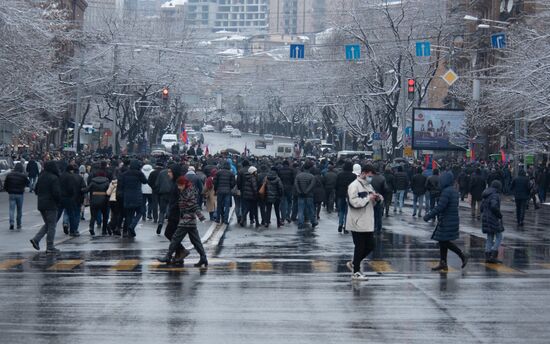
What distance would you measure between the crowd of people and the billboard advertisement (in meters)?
17.8

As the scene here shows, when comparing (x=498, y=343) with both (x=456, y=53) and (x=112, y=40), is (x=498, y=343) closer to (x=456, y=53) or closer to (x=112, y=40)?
(x=456, y=53)

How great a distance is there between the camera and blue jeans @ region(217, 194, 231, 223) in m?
30.4

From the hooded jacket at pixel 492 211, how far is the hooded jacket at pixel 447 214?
1.80 meters

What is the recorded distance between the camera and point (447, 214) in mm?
18328

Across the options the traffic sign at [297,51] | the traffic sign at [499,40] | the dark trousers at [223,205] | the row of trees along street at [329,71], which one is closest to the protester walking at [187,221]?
the dark trousers at [223,205]

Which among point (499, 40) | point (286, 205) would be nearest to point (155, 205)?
point (286, 205)

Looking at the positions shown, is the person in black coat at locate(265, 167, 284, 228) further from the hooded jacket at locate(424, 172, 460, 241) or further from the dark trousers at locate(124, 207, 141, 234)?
the hooded jacket at locate(424, 172, 460, 241)

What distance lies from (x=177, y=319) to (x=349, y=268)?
5.95 meters

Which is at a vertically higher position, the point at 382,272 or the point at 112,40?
the point at 112,40

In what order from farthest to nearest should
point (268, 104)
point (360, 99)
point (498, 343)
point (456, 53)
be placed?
1. point (268, 104)
2. point (360, 99)
3. point (456, 53)
4. point (498, 343)

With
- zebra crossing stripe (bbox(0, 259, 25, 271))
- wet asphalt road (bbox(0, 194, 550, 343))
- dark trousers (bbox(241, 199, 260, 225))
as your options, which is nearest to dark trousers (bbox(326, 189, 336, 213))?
dark trousers (bbox(241, 199, 260, 225))

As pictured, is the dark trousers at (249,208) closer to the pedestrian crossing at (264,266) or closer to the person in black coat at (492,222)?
the pedestrian crossing at (264,266)

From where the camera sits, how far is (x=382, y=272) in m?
18.0

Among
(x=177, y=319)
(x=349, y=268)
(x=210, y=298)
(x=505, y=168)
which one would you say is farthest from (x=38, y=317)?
(x=505, y=168)
